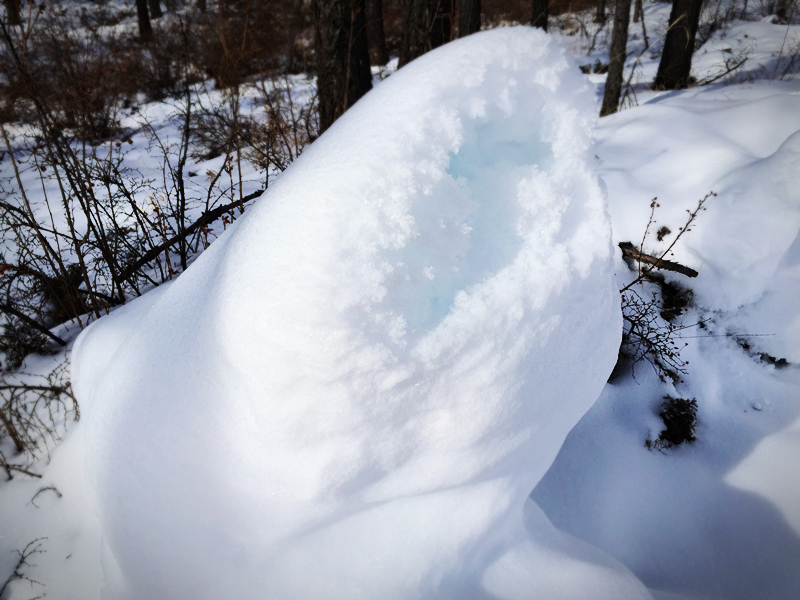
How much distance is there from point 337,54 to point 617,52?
2.40 metres

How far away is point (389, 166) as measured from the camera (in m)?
0.76

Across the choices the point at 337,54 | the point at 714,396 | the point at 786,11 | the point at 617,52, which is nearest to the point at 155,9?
the point at 337,54

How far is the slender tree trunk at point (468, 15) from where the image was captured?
405 centimetres

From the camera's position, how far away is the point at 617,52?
11.6ft

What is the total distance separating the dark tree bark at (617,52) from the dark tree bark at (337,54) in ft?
6.79

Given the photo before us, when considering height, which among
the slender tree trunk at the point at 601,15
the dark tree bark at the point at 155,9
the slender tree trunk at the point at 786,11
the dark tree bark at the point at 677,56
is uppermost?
the dark tree bark at the point at 155,9

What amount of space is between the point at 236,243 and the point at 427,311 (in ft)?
1.58

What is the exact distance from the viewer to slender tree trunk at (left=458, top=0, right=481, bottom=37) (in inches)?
159

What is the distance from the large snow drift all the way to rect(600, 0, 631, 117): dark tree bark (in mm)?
3394

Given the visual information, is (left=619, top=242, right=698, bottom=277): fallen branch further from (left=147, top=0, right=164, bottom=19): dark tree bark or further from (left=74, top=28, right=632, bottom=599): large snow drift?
(left=147, top=0, right=164, bottom=19): dark tree bark

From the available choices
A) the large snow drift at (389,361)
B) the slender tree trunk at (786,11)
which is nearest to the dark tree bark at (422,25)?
the large snow drift at (389,361)

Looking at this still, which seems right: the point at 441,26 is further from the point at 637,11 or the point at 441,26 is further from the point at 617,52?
the point at 637,11

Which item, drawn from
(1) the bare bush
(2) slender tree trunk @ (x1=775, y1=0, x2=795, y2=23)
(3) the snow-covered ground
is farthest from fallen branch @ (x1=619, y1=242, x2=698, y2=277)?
(2) slender tree trunk @ (x1=775, y1=0, x2=795, y2=23)

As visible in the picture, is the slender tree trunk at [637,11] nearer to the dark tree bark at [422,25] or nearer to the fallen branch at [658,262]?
the dark tree bark at [422,25]
